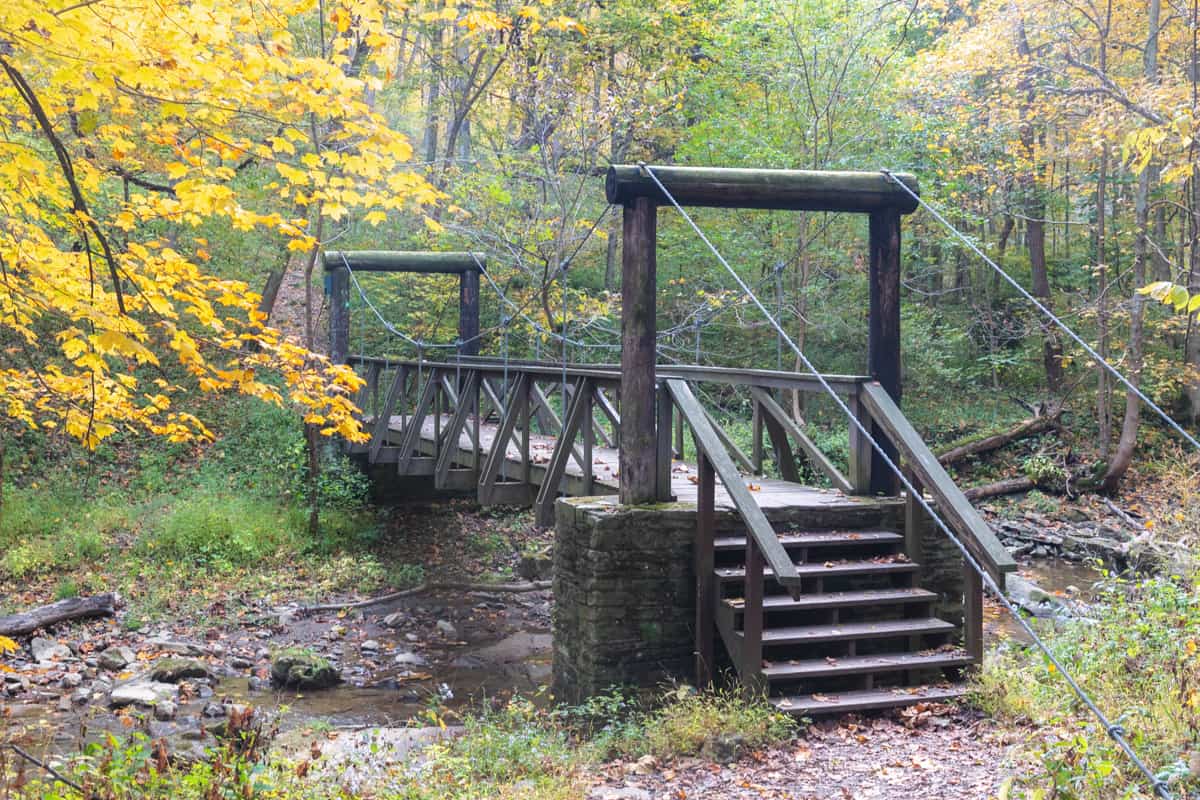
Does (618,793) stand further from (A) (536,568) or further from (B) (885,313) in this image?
(A) (536,568)

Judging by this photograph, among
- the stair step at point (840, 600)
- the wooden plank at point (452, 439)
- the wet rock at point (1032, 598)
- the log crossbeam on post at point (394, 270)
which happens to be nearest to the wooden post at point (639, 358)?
the stair step at point (840, 600)

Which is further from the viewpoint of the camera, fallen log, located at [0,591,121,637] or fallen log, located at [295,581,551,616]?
fallen log, located at [295,581,551,616]

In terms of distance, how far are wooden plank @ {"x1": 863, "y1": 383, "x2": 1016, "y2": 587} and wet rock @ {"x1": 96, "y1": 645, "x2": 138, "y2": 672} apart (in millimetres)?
6110

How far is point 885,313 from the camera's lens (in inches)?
251

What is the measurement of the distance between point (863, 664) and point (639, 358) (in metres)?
2.15

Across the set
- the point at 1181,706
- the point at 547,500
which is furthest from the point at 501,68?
the point at 1181,706

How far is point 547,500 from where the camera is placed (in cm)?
767

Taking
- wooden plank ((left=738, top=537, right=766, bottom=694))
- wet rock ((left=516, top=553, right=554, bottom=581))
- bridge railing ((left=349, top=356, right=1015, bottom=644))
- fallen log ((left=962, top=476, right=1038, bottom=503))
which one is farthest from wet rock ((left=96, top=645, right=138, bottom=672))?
fallen log ((left=962, top=476, right=1038, bottom=503))

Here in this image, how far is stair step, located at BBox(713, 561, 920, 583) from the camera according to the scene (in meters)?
5.67

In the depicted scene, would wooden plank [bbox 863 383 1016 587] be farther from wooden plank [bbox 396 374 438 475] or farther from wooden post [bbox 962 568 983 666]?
wooden plank [bbox 396 374 438 475]

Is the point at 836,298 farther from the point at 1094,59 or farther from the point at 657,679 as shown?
the point at 657,679

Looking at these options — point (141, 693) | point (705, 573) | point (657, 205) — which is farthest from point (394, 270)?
point (705, 573)

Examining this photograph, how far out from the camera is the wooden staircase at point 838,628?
5.26 m

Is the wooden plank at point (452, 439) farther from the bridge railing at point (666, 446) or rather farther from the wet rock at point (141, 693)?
the wet rock at point (141, 693)
